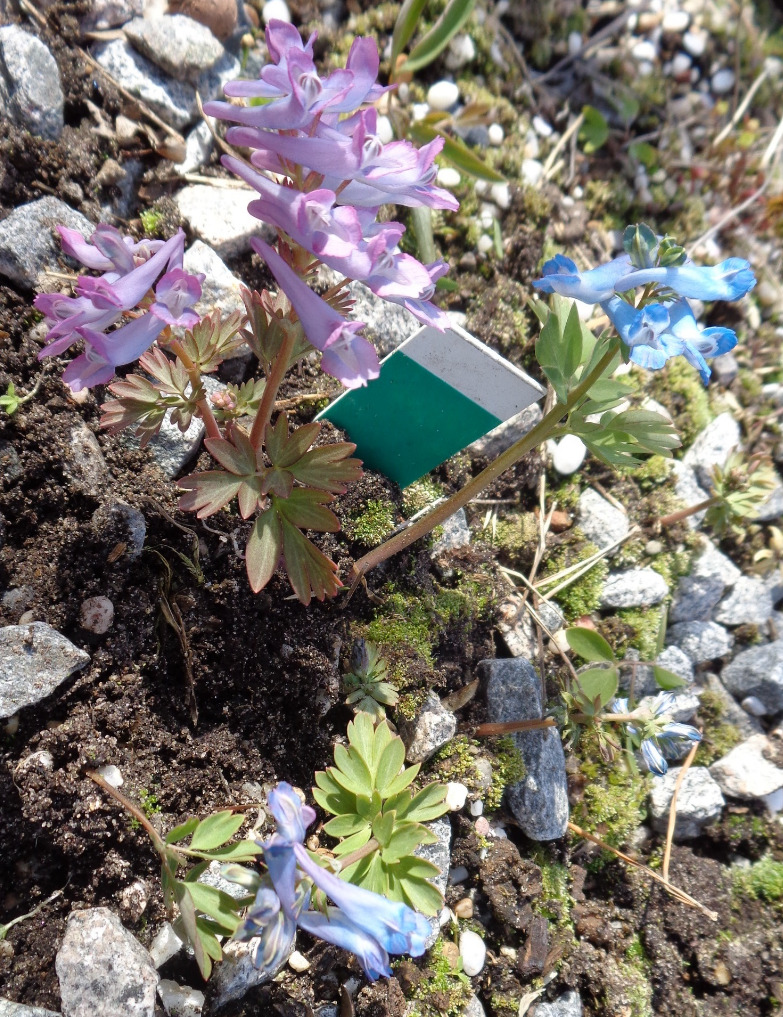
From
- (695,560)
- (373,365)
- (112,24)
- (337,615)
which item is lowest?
(695,560)

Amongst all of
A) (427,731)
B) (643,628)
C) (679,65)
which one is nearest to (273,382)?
(427,731)

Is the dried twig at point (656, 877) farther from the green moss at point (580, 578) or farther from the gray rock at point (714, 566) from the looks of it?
the gray rock at point (714, 566)

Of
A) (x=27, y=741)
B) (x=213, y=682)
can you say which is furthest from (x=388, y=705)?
(x=27, y=741)

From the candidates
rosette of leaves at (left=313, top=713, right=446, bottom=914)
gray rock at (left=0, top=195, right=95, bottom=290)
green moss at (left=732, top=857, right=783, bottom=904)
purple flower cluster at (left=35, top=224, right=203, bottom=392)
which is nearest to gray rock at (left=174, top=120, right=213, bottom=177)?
gray rock at (left=0, top=195, right=95, bottom=290)

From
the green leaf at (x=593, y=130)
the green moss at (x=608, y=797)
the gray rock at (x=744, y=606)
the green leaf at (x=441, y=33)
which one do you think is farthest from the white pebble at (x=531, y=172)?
the green moss at (x=608, y=797)

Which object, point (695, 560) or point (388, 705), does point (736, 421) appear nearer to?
point (695, 560)

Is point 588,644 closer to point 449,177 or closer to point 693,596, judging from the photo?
point 693,596
